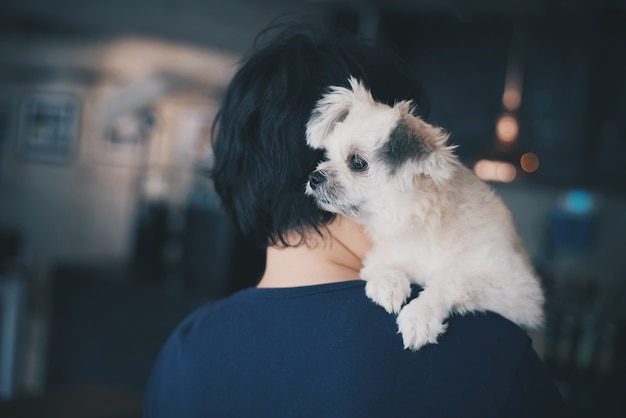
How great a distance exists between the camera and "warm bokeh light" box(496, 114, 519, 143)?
8.71 ft

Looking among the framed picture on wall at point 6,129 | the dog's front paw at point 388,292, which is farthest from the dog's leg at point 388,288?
the framed picture on wall at point 6,129

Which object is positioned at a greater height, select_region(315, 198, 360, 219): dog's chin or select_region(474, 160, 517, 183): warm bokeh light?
select_region(474, 160, 517, 183): warm bokeh light

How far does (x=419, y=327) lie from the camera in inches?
33.4

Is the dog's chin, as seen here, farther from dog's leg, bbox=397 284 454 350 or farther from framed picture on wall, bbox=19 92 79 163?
framed picture on wall, bbox=19 92 79 163

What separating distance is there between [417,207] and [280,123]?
0.33 metres

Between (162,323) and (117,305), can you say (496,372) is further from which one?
(117,305)

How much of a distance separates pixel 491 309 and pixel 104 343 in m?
3.38

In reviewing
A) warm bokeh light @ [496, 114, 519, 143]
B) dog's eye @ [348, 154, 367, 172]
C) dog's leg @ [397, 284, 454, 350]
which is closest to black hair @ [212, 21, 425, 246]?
dog's eye @ [348, 154, 367, 172]

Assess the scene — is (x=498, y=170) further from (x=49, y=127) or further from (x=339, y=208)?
(x=49, y=127)

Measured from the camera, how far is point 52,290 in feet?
14.0

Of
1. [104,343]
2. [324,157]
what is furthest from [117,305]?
[324,157]

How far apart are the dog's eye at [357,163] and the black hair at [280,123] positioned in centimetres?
10

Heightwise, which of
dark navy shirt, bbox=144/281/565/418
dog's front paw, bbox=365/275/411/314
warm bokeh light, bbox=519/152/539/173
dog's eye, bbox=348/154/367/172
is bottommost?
dark navy shirt, bbox=144/281/565/418

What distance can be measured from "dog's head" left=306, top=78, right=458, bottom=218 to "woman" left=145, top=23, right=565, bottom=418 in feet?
0.09
